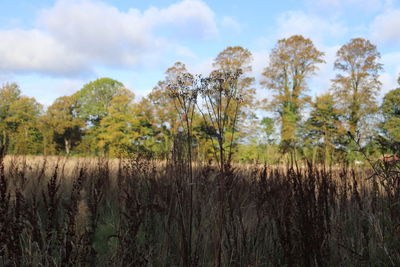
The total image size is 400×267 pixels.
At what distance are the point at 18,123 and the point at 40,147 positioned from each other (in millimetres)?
5677

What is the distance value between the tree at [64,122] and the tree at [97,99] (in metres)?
1.60

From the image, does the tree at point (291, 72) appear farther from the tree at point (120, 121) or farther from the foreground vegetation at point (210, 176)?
the tree at point (120, 121)

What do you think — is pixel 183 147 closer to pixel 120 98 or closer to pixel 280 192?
pixel 280 192

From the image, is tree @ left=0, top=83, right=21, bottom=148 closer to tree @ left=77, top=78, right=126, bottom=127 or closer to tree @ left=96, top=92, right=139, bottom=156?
tree @ left=77, top=78, right=126, bottom=127

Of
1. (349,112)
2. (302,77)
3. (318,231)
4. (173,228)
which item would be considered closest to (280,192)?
(318,231)

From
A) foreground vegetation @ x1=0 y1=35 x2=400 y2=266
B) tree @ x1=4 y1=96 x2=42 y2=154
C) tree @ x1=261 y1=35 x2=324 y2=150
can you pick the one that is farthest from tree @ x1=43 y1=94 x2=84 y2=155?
tree @ x1=261 y1=35 x2=324 y2=150

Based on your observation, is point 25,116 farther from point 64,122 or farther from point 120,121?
point 120,121

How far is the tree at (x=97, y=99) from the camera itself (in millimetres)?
44656

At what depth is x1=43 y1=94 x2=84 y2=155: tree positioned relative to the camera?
134ft

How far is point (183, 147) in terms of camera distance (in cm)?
202

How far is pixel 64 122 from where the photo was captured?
4138 cm

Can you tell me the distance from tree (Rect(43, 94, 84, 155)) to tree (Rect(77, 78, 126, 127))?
1.60 meters

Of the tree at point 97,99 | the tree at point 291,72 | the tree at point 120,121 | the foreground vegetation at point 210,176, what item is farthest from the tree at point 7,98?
the tree at point 291,72

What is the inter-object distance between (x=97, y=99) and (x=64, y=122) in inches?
262
